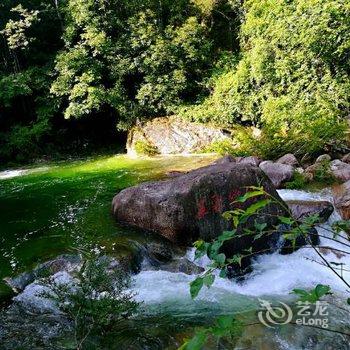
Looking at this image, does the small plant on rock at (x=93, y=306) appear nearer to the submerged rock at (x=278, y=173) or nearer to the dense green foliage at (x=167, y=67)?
the submerged rock at (x=278, y=173)

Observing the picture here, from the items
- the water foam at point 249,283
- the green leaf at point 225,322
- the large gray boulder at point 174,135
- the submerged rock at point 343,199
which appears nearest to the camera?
the green leaf at point 225,322

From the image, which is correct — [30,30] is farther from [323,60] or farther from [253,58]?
[323,60]

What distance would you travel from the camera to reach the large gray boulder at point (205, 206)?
658cm

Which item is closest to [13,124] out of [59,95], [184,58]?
[59,95]

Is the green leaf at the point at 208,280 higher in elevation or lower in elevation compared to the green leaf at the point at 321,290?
higher

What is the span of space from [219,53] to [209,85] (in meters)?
2.35

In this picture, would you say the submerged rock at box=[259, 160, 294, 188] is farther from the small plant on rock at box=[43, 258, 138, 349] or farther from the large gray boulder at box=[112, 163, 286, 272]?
the small plant on rock at box=[43, 258, 138, 349]

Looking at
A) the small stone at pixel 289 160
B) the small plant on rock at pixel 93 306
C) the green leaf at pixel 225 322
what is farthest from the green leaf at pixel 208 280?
the small stone at pixel 289 160

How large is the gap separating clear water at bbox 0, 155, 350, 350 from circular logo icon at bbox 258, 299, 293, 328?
0.13m

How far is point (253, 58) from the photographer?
15164mm

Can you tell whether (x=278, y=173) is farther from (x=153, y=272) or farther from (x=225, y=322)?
(x=225, y=322)

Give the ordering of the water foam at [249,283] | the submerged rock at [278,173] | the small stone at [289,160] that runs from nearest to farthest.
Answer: the water foam at [249,283] < the submerged rock at [278,173] < the small stone at [289,160]

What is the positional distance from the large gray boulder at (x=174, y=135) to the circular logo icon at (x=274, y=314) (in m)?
10.3

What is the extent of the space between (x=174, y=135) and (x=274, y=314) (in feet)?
38.3
